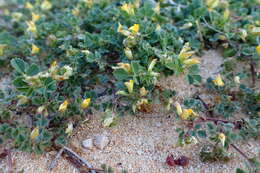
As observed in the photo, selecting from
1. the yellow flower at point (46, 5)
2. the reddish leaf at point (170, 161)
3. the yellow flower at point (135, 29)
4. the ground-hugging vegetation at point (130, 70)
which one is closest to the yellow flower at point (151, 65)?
the ground-hugging vegetation at point (130, 70)

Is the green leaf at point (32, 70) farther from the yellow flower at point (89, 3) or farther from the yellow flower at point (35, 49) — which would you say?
the yellow flower at point (89, 3)

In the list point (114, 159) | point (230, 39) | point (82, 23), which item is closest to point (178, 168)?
point (114, 159)

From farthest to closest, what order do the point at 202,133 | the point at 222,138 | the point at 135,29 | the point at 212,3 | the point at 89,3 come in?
1. the point at 89,3
2. the point at 212,3
3. the point at 135,29
4. the point at 202,133
5. the point at 222,138

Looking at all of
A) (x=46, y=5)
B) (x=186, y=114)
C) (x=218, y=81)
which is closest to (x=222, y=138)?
(x=186, y=114)

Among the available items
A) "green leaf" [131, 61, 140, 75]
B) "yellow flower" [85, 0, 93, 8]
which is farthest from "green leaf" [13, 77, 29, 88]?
"yellow flower" [85, 0, 93, 8]

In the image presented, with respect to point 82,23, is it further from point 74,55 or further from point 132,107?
point 132,107

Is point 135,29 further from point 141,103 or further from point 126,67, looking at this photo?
point 141,103
